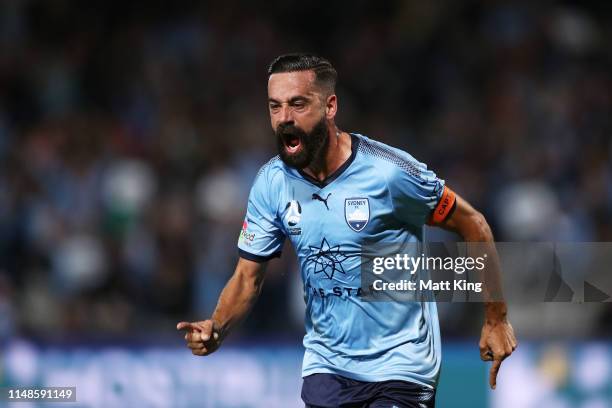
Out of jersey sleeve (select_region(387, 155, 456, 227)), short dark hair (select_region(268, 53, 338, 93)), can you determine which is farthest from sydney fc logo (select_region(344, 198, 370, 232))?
short dark hair (select_region(268, 53, 338, 93))

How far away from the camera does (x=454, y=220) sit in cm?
550

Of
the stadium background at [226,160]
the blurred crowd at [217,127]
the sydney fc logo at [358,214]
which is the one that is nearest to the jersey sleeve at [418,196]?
the sydney fc logo at [358,214]

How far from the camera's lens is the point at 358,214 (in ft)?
17.5

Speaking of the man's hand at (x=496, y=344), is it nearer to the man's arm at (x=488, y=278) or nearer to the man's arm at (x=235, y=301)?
the man's arm at (x=488, y=278)

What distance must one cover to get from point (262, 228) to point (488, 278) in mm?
1129

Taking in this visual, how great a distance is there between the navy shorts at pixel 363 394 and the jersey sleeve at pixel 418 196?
787 mm

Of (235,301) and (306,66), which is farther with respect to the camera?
(235,301)

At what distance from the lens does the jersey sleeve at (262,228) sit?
18.3ft

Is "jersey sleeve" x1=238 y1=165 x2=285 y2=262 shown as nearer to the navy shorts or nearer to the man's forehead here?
the man's forehead

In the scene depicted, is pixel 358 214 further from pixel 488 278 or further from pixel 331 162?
pixel 488 278

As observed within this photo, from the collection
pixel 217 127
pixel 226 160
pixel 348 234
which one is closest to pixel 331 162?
pixel 348 234

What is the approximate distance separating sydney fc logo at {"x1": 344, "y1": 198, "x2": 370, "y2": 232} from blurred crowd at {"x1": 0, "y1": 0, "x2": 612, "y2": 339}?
14.9 ft

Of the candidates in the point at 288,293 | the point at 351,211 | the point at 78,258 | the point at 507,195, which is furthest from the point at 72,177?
the point at 351,211

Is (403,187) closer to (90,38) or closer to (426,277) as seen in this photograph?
(426,277)
